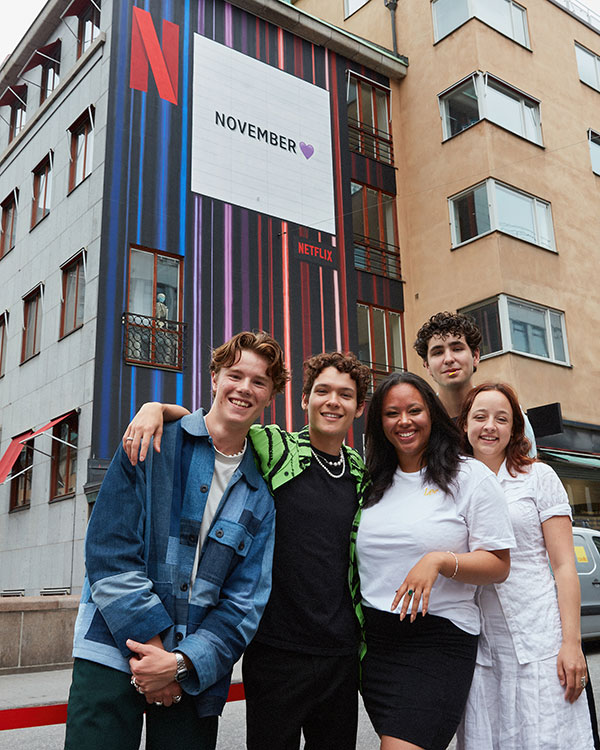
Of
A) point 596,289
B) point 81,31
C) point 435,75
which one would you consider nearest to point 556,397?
point 596,289

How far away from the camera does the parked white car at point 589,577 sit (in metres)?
9.96

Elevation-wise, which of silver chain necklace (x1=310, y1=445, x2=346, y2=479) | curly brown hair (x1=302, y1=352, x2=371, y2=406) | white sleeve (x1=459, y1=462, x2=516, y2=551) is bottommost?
white sleeve (x1=459, y1=462, x2=516, y2=551)

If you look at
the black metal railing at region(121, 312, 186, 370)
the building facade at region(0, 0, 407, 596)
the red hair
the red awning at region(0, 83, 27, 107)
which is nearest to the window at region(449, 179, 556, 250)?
the building facade at region(0, 0, 407, 596)

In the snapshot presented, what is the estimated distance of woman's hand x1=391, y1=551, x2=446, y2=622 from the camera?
8.64 ft

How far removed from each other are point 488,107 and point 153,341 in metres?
10.8

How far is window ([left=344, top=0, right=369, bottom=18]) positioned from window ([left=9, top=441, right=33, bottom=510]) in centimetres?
1684

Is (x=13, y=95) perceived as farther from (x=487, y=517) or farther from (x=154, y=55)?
(x=487, y=517)

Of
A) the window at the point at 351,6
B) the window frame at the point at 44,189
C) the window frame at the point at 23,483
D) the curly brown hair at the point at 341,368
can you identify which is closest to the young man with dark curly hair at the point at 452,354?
the curly brown hair at the point at 341,368

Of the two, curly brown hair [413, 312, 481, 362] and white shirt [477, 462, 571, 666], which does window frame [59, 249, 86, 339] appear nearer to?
curly brown hair [413, 312, 481, 362]

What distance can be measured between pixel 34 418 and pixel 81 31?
31.3ft

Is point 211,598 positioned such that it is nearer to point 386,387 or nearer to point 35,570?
point 386,387

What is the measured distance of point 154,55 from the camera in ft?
55.5

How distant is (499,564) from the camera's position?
287cm

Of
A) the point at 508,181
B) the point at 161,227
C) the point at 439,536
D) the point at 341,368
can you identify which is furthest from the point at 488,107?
the point at 439,536
